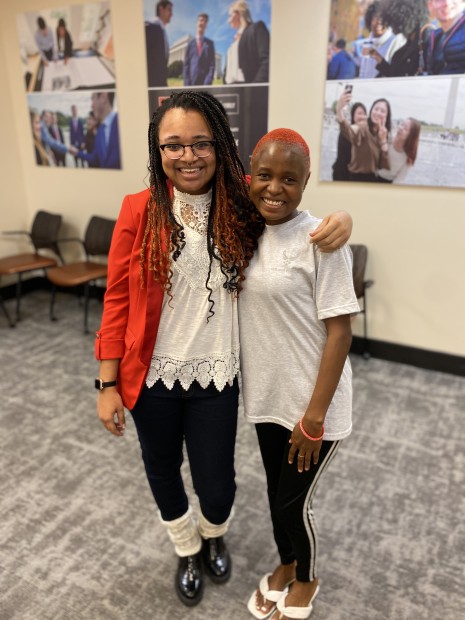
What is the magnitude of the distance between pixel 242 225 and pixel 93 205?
3.22m

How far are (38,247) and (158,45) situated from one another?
2.01 m

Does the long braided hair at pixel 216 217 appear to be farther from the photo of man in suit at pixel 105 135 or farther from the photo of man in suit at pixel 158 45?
the photo of man in suit at pixel 105 135

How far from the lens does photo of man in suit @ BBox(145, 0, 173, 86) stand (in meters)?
3.06

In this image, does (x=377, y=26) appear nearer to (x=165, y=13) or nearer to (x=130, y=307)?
(x=165, y=13)

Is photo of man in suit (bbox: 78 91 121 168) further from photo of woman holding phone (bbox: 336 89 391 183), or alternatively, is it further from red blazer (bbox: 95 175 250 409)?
red blazer (bbox: 95 175 250 409)

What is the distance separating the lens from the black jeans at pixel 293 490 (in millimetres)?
1192

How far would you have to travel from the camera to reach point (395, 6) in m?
2.46

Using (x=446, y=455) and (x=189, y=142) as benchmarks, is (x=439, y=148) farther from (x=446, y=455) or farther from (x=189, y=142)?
(x=189, y=142)

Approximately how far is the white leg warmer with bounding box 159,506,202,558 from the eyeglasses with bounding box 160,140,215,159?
111 cm

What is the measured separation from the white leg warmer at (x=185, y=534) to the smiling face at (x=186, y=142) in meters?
1.05

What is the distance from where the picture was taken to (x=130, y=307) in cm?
120

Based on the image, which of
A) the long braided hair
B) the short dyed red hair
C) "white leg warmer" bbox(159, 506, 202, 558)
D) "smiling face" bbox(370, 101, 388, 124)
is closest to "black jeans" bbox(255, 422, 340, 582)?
"white leg warmer" bbox(159, 506, 202, 558)

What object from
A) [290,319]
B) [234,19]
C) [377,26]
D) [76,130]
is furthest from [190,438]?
[76,130]

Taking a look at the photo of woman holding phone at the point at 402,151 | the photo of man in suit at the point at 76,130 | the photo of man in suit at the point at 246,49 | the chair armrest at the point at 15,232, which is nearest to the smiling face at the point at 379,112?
the photo of woman holding phone at the point at 402,151
